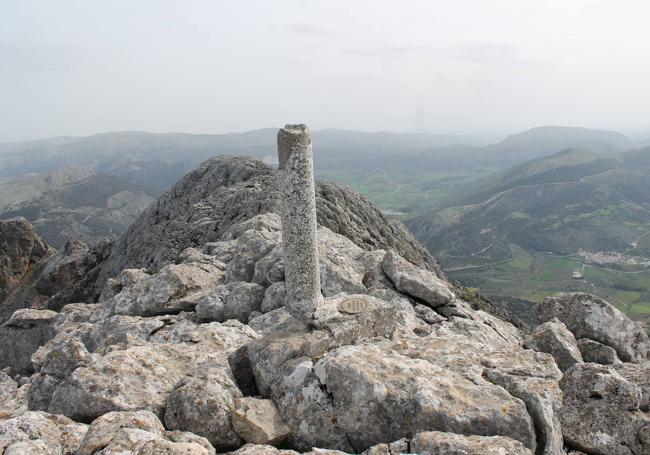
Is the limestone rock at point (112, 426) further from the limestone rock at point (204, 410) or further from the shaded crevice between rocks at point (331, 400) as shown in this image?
the shaded crevice between rocks at point (331, 400)

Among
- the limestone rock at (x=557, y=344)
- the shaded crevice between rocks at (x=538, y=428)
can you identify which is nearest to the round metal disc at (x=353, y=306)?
the shaded crevice between rocks at (x=538, y=428)

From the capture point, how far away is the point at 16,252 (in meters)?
61.4

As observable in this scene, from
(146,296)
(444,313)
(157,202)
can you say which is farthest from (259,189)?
(444,313)

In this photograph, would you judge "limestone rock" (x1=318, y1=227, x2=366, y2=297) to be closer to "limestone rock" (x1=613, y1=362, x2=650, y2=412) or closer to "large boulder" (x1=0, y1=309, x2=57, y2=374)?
"limestone rock" (x1=613, y1=362, x2=650, y2=412)

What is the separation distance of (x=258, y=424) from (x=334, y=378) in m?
2.13

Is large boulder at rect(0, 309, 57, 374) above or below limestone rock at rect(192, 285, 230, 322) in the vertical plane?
below

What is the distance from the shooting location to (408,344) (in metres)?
14.8

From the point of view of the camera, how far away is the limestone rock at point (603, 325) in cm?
1917

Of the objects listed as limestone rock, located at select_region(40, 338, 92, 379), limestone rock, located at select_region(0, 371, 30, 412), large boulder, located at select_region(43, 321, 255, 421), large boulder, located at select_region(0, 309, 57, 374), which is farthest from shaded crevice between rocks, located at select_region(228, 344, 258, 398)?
large boulder, located at select_region(0, 309, 57, 374)

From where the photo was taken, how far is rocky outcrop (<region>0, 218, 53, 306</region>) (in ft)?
193

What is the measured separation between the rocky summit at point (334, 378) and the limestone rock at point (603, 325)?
0.18 ft

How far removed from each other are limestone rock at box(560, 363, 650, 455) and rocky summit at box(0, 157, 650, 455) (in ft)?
0.09

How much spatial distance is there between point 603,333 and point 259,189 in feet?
116

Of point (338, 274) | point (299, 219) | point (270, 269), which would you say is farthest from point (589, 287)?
point (299, 219)
